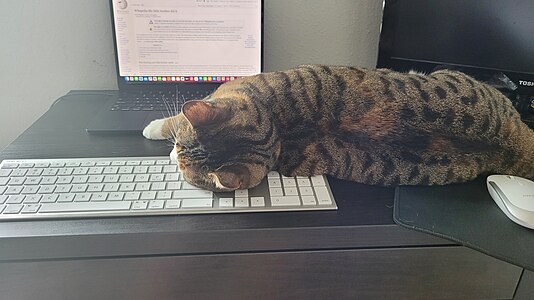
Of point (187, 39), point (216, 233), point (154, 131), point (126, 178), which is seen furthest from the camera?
point (187, 39)

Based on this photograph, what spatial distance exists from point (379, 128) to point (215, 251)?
31 centimetres

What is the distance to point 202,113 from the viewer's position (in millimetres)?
631

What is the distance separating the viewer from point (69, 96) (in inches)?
39.9

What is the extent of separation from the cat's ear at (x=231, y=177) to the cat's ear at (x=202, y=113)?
0.07 m

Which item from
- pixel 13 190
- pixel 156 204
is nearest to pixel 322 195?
pixel 156 204

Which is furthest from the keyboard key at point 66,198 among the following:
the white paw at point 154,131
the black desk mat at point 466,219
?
the black desk mat at point 466,219

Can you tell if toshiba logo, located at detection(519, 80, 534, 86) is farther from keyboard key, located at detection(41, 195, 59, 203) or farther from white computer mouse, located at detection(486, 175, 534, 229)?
keyboard key, located at detection(41, 195, 59, 203)

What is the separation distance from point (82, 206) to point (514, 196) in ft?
1.98

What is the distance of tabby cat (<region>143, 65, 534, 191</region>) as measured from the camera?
0.65 m

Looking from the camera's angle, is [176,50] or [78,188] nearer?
[78,188]

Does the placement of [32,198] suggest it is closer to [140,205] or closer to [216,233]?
[140,205]

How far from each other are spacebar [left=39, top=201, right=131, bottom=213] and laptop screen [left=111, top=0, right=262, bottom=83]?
44 cm

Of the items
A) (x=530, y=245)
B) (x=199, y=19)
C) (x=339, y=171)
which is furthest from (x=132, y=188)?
(x=530, y=245)

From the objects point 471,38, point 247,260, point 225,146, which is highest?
point 471,38
